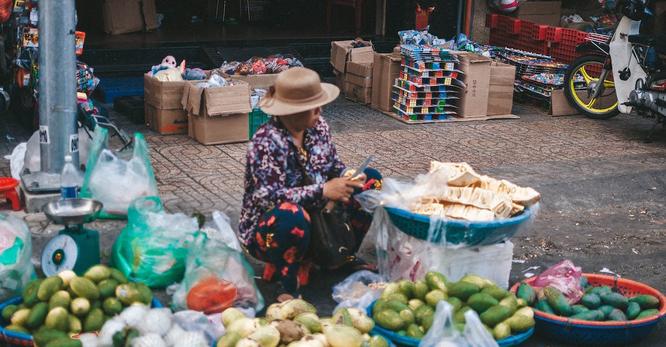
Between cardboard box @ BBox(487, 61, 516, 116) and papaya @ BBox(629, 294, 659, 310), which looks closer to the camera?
papaya @ BBox(629, 294, 659, 310)

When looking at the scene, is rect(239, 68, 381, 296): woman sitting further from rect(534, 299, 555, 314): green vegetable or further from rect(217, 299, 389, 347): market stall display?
rect(534, 299, 555, 314): green vegetable

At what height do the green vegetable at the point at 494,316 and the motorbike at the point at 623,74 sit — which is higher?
the motorbike at the point at 623,74

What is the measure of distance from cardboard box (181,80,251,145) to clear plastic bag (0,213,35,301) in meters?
3.26

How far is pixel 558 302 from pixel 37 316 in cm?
251

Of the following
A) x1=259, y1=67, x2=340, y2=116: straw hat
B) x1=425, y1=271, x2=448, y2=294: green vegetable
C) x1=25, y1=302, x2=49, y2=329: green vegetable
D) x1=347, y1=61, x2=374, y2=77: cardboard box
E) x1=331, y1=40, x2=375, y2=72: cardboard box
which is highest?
x1=259, y1=67, x2=340, y2=116: straw hat

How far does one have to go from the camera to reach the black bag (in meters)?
4.82

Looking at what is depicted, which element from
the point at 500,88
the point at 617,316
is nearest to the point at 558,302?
the point at 617,316

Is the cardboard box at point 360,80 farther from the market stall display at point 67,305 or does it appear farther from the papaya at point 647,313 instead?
the market stall display at point 67,305

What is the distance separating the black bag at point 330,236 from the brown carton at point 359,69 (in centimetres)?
510

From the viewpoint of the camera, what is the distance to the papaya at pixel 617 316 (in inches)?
174

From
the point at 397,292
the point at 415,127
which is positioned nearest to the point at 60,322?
the point at 397,292

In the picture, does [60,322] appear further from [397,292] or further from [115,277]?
[397,292]

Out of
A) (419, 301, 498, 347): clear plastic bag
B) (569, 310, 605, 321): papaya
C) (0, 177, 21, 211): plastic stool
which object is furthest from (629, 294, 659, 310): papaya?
(0, 177, 21, 211): plastic stool

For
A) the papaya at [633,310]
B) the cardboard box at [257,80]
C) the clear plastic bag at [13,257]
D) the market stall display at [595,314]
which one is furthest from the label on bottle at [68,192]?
the cardboard box at [257,80]
